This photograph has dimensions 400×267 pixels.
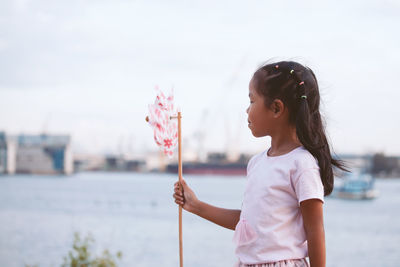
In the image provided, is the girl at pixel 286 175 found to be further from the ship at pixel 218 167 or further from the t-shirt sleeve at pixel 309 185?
the ship at pixel 218 167

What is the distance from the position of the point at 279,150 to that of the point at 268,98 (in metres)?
0.14

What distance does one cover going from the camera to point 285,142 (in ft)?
4.40

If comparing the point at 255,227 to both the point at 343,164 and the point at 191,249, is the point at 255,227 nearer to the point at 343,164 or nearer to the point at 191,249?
the point at 343,164

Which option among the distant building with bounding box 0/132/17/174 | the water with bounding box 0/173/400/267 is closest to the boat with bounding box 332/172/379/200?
the water with bounding box 0/173/400/267

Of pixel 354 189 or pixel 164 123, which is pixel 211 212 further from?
pixel 354 189

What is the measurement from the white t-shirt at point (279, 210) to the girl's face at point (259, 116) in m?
0.08

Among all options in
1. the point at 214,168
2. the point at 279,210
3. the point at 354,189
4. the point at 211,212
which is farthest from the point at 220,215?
the point at 214,168

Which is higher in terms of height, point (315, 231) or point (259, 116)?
point (259, 116)

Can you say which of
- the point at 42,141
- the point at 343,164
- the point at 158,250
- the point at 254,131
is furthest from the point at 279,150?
the point at 42,141

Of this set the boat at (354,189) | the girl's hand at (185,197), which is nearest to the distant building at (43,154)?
the boat at (354,189)

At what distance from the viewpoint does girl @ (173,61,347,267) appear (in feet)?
4.03

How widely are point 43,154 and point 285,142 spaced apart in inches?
3304

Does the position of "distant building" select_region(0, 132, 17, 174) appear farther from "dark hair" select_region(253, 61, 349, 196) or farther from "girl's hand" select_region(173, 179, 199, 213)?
"dark hair" select_region(253, 61, 349, 196)

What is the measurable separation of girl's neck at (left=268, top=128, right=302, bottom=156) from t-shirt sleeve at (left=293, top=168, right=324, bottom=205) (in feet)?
0.34
